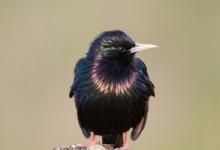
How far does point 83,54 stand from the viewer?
21391 mm

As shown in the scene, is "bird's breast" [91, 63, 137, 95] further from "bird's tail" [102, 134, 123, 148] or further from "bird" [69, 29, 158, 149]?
"bird's tail" [102, 134, 123, 148]

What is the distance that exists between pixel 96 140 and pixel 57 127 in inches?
141

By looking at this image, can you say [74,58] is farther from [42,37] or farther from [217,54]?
[217,54]

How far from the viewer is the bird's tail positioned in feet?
50.2

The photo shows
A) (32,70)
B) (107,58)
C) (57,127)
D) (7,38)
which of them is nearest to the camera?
(107,58)

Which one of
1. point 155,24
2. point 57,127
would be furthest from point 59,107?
point 155,24

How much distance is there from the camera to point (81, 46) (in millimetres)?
21812

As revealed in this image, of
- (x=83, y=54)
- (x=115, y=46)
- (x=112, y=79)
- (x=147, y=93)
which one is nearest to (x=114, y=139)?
(x=147, y=93)

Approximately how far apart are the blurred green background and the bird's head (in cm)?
367

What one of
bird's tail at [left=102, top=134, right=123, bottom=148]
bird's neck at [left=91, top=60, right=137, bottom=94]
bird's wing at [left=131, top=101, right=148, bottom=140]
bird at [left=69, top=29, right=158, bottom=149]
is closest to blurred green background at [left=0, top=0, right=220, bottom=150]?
bird's tail at [left=102, top=134, right=123, bottom=148]

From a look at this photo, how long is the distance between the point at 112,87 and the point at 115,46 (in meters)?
0.50

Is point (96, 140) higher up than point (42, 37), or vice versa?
point (42, 37)

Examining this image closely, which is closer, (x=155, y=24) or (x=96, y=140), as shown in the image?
(x=96, y=140)

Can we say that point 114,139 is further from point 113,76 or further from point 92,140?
point 113,76
